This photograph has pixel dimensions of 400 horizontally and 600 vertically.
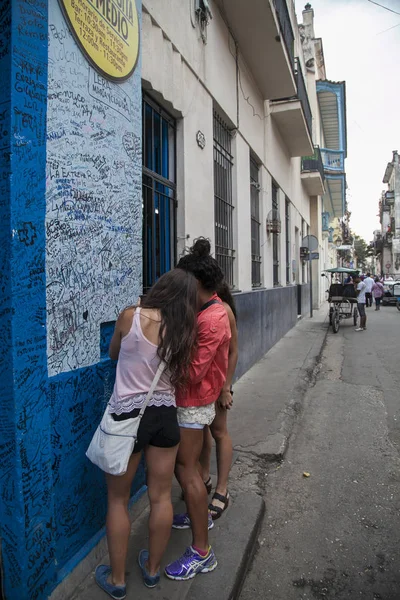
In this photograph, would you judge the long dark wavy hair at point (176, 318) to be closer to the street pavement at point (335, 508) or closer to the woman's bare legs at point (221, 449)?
the woman's bare legs at point (221, 449)

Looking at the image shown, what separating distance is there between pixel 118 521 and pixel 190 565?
561 millimetres

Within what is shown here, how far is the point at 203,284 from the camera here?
249cm

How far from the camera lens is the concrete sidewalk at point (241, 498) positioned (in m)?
2.20

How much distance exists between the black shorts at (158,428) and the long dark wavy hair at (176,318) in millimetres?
155

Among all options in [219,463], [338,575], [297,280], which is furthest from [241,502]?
[297,280]

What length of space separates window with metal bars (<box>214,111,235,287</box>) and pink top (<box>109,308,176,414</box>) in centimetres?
394

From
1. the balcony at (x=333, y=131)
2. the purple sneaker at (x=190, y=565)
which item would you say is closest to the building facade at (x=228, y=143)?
the purple sneaker at (x=190, y=565)

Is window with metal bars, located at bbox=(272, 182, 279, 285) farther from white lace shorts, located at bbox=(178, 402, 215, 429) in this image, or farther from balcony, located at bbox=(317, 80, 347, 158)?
balcony, located at bbox=(317, 80, 347, 158)

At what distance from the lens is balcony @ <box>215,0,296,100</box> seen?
6023 millimetres

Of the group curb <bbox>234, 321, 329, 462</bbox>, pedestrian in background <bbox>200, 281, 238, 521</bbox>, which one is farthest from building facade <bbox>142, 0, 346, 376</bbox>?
pedestrian in background <bbox>200, 281, 238, 521</bbox>

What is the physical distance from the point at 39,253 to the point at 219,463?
198 cm

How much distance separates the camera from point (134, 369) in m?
1.99

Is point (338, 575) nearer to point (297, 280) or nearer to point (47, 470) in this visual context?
point (47, 470)

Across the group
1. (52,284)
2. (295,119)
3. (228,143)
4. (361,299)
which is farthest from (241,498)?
(361,299)
